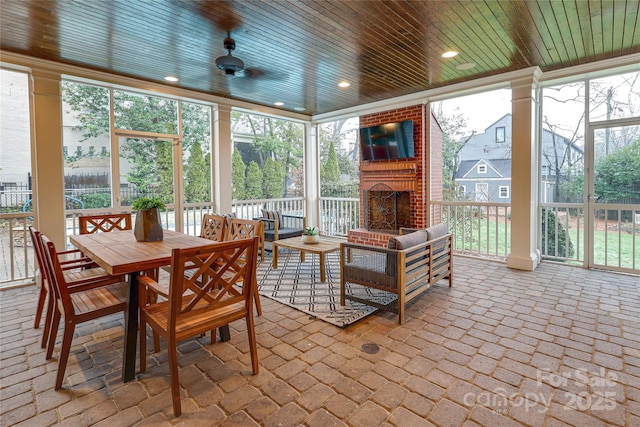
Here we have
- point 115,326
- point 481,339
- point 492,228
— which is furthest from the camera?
point 492,228

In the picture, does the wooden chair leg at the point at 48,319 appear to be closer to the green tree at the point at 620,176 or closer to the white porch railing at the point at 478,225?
the white porch railing at the point at 478,225

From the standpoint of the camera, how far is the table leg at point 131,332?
6.73ft

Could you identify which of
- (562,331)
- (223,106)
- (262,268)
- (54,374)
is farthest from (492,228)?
(54,374)

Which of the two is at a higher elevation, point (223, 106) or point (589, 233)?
point (223, 106)

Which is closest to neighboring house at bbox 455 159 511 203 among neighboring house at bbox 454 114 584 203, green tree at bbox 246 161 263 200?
neighboring house at bbox 454 114 584 203

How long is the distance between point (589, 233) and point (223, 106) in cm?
583

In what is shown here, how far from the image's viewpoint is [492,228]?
5.26 m

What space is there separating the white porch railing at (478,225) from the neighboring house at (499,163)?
19cm

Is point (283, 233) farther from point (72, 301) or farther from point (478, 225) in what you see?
point (72, 301)

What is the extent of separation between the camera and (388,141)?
5902 millimetres

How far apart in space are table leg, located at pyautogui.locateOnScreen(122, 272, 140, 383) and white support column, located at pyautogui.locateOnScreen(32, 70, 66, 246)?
2.87 metres

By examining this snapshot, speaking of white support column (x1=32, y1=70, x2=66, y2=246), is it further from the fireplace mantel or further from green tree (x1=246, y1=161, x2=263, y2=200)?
the fireplace mantel

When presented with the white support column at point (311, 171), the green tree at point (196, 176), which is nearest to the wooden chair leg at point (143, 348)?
the green tree at point (196, 176)

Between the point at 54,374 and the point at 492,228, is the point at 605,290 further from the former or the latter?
the point at 54,374
